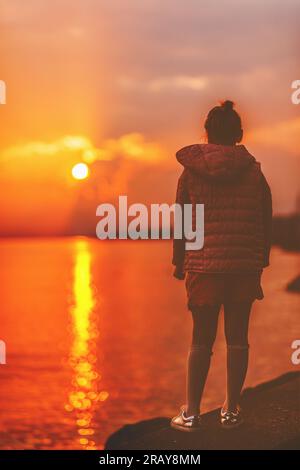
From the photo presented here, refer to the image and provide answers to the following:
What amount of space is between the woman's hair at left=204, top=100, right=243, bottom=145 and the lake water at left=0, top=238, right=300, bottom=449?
99.7 ft

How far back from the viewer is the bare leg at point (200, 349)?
4383 mm

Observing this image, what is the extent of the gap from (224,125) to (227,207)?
0.44 m

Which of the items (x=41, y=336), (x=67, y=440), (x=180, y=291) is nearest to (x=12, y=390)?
(x=67, y=440)

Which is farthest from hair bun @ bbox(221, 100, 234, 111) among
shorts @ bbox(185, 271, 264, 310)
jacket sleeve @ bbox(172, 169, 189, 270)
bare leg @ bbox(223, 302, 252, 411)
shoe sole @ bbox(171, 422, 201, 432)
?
shoe sole @ bbox(171, 422, 201, 432)

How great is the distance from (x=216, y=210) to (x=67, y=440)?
158 feet

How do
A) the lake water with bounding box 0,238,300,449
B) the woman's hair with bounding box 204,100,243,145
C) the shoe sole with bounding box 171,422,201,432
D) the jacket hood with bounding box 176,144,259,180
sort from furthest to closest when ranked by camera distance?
1. the lake water with bounding box 0,238,300,449
2. the shoe sole with bounding box 171,422,201,432
3. the woman's hair with bounding box 204,100,243,145
4. the jacket hood with bounding box 176,144,259,180

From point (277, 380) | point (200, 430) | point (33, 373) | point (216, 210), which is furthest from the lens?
point (33, 373)

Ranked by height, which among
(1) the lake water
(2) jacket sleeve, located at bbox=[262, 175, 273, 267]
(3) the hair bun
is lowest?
(1) the lake water

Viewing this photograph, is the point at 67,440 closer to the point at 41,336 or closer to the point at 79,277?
the point at 41,336

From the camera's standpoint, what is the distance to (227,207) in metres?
4.27

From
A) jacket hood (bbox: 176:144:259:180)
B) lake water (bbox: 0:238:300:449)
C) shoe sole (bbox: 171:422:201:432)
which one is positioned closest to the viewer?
jacket hood (bbox: 176:144:259:180)

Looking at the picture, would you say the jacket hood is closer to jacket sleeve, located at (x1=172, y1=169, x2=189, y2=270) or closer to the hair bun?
jacket sleeve, located at (x1=172, y1=169, x2=189, y2=270)

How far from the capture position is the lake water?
183 feet
